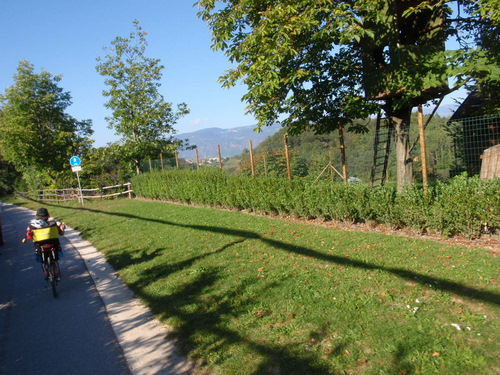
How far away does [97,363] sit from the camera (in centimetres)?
Result: 373

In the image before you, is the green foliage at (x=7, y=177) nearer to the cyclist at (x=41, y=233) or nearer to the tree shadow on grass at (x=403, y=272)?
the cyclist at (x=41, y=233)

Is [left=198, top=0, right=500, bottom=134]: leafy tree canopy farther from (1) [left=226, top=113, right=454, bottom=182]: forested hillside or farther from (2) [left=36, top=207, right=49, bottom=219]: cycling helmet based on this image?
(2) [left=36, top=207, right=49, bottom=219]: cycling helmet

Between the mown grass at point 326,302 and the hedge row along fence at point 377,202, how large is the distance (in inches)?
21.3

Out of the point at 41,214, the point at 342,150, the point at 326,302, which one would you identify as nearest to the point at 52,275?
the point at 41,214

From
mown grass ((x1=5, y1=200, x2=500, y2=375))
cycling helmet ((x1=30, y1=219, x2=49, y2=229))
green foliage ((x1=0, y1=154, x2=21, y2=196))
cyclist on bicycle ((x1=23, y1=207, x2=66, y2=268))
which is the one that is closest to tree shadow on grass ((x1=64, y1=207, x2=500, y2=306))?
mown grass ((x1=5, y1=200, x2=500, y2=375))

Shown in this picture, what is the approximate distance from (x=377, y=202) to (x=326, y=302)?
369 centimetres

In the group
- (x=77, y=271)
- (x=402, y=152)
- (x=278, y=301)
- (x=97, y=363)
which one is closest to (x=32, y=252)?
(x=77, y=271)

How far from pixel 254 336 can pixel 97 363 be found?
178 cm

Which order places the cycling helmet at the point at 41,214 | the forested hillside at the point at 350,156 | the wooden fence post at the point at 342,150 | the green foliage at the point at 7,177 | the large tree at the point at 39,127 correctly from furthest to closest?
the green foliage at the point at 7,177
the large tree at the point at 39,127
the wooden fence post at the point at 342,150
the forested hillside at the point at 350,156
the cycling helmet at the point at 41,214

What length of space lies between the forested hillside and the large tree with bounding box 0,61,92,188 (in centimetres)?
2589

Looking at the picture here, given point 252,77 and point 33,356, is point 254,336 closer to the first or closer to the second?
point 33,356

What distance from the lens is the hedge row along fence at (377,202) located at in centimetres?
594

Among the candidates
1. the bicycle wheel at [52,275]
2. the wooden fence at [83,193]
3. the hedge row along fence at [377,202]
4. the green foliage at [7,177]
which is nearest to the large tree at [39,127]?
the wooden fence at [83,193]

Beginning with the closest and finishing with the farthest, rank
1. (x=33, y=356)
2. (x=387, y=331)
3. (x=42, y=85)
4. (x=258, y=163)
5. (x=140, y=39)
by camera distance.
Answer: (x=387, y=331)
(x=33, y=356)
(x=258, y=163)
(x=140, y=39)
(x=42, y=85)
